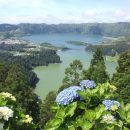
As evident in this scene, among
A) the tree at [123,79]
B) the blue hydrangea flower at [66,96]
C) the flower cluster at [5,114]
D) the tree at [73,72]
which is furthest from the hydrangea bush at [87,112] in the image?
the tree at [73,72]

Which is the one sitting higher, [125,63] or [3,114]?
[3,114]

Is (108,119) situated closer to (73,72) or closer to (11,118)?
(11,118)

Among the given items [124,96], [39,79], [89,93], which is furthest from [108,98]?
[39,79]

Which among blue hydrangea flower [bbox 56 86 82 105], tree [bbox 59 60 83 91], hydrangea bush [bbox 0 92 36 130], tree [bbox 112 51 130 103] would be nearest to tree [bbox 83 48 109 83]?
tree [bbox 112 51 130 103]

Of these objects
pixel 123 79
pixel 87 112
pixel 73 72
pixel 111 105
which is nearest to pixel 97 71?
pixel 123 79

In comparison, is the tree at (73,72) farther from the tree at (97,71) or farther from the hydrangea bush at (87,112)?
the hydrangea bush at (87,112)

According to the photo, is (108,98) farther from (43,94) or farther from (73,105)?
(43,94)
